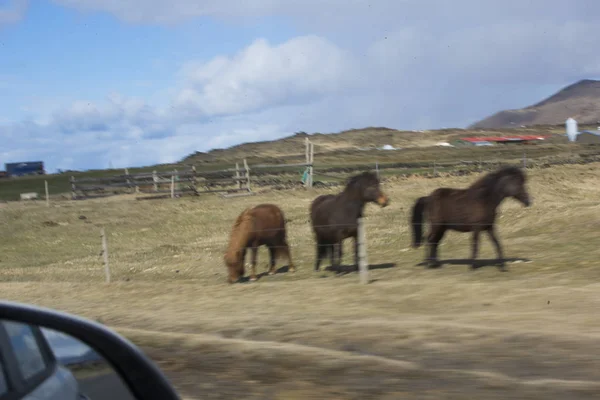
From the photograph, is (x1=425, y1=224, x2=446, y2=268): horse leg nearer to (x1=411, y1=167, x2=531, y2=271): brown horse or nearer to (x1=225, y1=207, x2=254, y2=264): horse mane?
(x1=411, y1=167, x2=531, y2=271): brown horse

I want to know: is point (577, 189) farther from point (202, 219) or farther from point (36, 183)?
point (36, 183)

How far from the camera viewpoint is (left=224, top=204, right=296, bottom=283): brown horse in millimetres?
14461

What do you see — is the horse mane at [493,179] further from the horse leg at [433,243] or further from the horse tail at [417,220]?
the horse tail at [417,220]

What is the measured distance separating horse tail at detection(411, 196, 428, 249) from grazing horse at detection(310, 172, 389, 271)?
579 millimetres

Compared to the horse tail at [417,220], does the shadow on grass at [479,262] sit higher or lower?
lower

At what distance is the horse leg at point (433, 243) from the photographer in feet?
43.7

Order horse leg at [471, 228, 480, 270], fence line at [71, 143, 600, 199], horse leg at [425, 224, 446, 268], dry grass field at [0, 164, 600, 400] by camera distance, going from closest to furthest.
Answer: dry grass field at [0, 164, 600, 400]
horse leg at [471, 228, 480, 270]
horse leg at [425, 224, 446, 268]
fence line at [71, 143, 600, 199]

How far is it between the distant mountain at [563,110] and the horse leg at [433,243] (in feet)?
272

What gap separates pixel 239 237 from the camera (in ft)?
47.8

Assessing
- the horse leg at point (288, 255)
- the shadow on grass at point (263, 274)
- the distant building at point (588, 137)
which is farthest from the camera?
A: the distant building at point (588, 137)

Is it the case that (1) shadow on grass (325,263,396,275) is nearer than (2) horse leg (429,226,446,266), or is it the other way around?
(2) horse leg (429,226,446,266)

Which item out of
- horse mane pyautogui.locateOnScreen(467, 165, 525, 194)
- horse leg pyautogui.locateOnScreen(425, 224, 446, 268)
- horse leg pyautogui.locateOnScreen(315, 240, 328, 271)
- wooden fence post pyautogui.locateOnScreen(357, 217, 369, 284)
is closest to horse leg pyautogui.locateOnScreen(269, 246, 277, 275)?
horse leg pyautogui.locateOnScreen(315, 240, 328, 271)

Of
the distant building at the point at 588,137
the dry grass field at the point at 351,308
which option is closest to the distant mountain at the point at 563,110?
the distant building at the point at 588,137

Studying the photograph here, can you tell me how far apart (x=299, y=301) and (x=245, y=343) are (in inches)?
163
